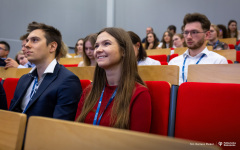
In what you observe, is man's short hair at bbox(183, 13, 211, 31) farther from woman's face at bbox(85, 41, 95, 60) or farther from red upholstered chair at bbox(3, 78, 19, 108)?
red upholstered chair at bbox(3, 78, 19, 108)

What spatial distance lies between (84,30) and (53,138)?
497 centimetres

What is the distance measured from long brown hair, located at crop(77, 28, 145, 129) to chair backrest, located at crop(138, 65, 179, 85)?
0.61 feet

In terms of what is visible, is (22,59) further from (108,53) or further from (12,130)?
(12,130)

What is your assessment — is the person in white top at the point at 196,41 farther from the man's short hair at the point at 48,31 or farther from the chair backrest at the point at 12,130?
the chair backrest at the point at 12,130

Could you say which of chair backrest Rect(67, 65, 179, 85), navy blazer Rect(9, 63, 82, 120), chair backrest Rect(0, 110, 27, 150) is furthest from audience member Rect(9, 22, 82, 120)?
chair backrest Rect(0, 110, 27, 150)

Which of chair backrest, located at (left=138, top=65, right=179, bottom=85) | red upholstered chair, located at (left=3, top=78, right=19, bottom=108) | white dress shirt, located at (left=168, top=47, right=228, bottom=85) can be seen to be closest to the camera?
chair backrest, located at (left=138, top=65, right=179, bottom=85)

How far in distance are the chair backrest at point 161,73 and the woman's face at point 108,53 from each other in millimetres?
212

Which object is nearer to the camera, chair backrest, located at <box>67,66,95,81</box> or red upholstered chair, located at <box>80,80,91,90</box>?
red upholstered chair, located at <box>80,80,91,90</box>

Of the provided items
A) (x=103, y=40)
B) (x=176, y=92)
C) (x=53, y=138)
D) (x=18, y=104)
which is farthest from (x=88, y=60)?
(x=53, y=138)

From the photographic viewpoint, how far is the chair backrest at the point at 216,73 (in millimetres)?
1026

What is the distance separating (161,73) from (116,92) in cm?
31

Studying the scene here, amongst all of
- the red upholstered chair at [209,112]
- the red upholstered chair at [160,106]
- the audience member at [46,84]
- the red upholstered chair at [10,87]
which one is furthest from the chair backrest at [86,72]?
the red upholstered chair at [209,112]

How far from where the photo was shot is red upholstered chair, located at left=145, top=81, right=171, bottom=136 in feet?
2.89

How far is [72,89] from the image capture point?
1090 millimetres
